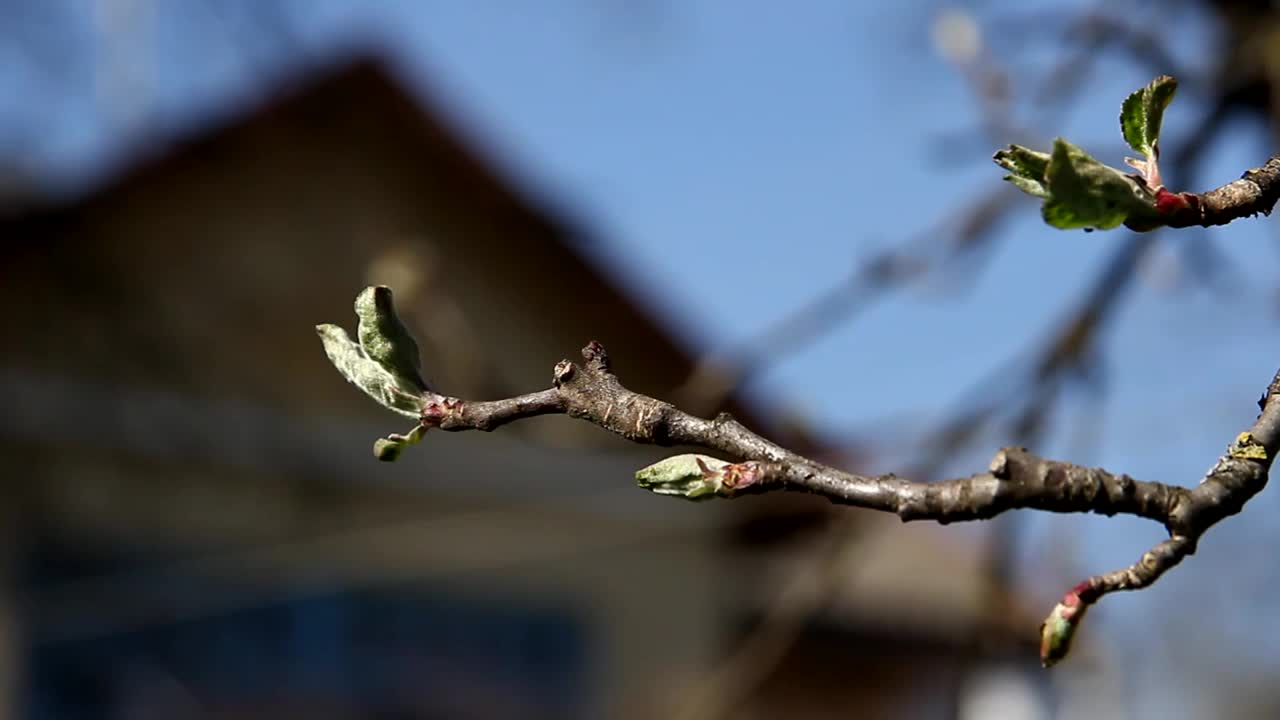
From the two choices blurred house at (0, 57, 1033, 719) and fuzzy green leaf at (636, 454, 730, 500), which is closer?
fuzzy green leaf at (636, 454, 730, 500)

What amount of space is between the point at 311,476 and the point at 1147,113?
5.54 meters

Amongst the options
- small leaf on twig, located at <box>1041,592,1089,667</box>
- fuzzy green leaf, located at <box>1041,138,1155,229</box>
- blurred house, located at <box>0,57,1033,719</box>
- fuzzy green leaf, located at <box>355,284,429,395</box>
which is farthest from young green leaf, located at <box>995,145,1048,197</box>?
blurred house, located at <box>0,57,1033,719</box>

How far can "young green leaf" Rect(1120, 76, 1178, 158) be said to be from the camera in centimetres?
59

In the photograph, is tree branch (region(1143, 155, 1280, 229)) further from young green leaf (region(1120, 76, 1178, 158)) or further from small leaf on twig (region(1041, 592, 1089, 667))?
small leaf on twig (region(1041, 592, 1089, 667))

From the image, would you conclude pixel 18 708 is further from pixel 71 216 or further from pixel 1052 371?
pixel 1052 371

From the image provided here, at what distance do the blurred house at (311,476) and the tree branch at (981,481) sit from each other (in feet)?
12.9

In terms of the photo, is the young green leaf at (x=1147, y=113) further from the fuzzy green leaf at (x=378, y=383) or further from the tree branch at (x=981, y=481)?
the fuzzy green leaf at (x=378, y=383)

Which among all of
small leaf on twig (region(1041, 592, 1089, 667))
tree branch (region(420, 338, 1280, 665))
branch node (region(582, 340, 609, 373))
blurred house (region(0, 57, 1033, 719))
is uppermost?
blurred house (region(0, 57, 1033, 719))

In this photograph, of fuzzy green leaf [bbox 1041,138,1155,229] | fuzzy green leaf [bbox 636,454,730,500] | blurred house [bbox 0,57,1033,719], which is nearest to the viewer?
fuzzy green leaf [bbox 1041,138,1155,229]

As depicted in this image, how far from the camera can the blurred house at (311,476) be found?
5.23m

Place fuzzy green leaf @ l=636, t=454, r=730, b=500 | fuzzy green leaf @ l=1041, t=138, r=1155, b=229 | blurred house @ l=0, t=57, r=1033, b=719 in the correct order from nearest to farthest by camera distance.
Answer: fuzzy green leaf @ l=1041, t=138, r=1155, b=229 → fuzzy green leaf @ l=636, t=454, r=730, b=500 → blurred house @ l=0, t=57, r=1033, b=719

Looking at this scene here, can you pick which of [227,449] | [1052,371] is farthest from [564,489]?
[1052,371]

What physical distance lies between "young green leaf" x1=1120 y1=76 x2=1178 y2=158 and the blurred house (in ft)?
12.9

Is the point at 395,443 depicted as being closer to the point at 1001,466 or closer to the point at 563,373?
the point at 563,373
